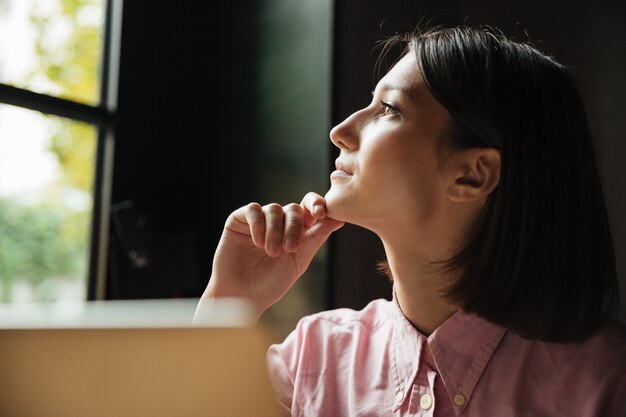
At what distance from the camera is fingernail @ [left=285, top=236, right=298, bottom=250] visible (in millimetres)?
1124

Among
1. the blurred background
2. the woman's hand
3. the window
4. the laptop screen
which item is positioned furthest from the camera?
the window

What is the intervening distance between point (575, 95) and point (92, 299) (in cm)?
210

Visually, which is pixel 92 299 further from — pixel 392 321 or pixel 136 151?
pixel 392 321

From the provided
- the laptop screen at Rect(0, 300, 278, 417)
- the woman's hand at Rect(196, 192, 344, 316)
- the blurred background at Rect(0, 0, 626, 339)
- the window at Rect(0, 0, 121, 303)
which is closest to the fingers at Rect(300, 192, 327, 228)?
the woman's hand at Rect(196, 192, 344, 316)

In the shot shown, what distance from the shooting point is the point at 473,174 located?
1.07 metres

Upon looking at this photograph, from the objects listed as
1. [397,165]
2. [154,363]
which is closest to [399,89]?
[397,165]

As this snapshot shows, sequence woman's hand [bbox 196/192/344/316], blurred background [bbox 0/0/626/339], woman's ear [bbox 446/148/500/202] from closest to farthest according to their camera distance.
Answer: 1. woman's ear [bbox 446/148/500/202]
2. woman's hand [bbox 196/192/344/316]
3. blurred background [bbox 0/0/626/339]

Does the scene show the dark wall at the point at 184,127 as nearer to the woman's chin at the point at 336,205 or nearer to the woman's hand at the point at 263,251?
the woman's hand at the point at 263,251

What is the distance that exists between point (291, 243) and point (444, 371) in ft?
1.08

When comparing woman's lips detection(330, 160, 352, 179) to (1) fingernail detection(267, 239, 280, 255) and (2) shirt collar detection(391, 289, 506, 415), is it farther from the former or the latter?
(2) shirt collar detection(391, 289, 506, 415)

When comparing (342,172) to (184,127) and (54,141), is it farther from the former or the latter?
(184,127)

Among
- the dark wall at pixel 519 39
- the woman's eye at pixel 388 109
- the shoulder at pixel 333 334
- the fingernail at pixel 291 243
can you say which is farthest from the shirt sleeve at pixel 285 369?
the dark wall at pixel 519 39

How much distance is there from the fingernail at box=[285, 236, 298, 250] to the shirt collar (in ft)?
0.76

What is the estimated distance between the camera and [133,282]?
8.36 ft
